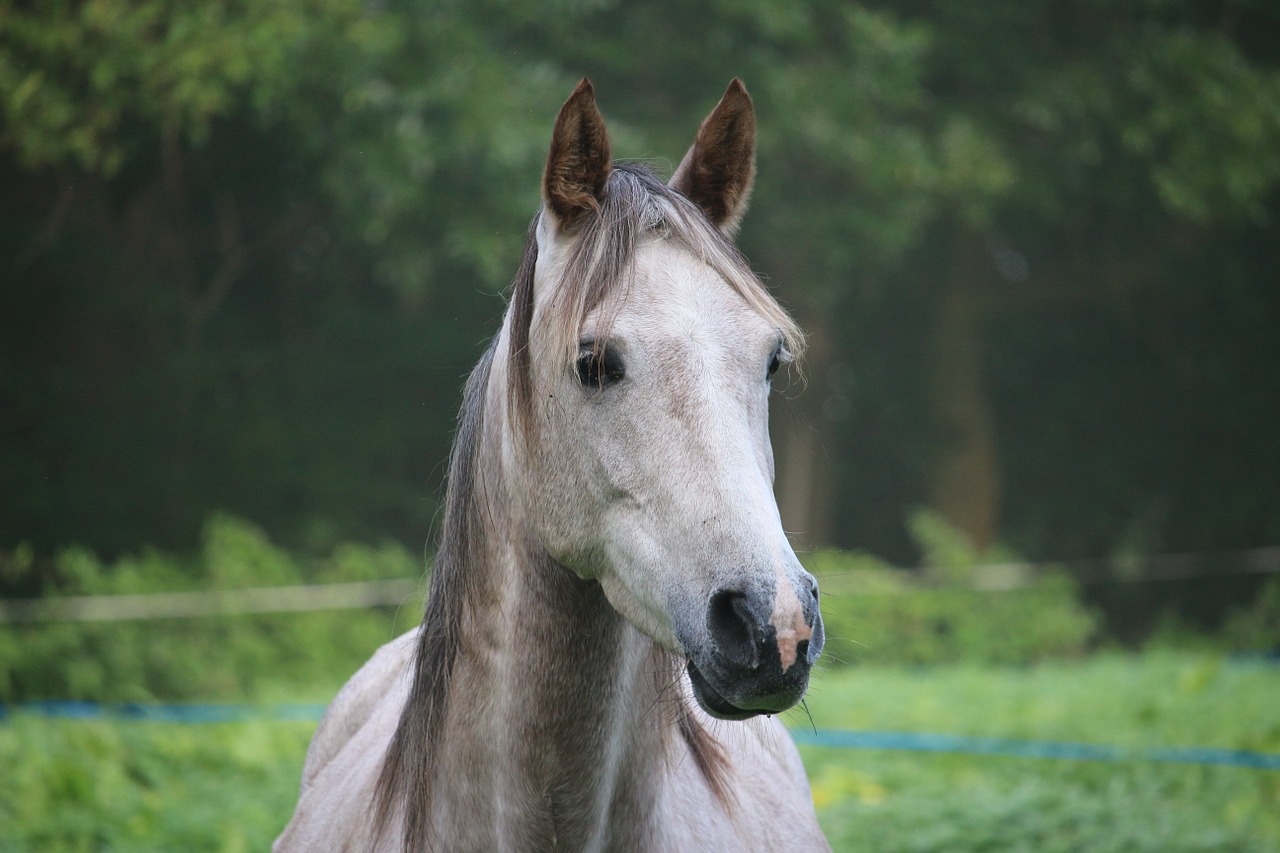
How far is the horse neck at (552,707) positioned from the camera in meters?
2.00

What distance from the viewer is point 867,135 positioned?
11.7m

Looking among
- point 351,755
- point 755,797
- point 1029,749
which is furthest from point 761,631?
point 1029,749

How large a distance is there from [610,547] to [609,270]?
0.46 meters

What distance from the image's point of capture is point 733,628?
1.71m

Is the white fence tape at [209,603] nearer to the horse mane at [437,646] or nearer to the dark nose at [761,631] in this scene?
the horse mane at [437,646]

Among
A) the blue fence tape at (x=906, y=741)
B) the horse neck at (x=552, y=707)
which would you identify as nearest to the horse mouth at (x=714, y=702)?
the horse neck at (x=552, y=707)

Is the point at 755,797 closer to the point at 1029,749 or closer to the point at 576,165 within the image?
the point at 576,165

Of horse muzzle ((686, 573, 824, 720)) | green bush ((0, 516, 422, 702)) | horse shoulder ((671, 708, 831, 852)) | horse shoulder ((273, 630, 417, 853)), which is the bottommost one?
green bush ((0, 516, 422, 702))

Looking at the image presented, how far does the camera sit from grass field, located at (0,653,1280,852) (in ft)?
15.5

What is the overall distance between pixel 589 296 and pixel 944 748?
4.81m

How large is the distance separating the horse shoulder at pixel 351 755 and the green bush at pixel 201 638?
5.25 meters

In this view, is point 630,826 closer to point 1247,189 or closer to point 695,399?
point 695,399

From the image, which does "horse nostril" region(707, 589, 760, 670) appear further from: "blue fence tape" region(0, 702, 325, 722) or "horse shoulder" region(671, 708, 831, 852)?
"blue fence tape" region(0, 702, 325, 722)

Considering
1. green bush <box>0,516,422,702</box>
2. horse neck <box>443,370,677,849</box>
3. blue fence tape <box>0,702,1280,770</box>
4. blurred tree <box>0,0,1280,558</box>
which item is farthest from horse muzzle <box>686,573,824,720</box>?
blurred tree <box>0,0,1280,558</box>
